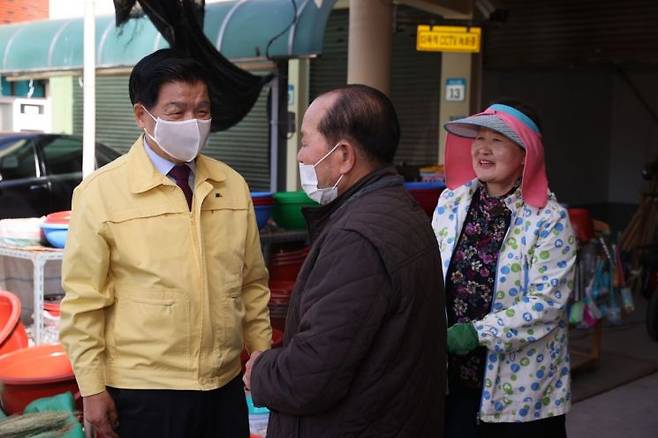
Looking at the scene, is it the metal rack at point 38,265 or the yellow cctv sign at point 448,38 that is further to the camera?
the yellow cctv sign at point 448,38

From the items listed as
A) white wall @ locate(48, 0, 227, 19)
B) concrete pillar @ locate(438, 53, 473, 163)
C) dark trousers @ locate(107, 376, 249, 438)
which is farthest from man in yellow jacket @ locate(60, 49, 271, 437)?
white wall @ locate(48, 0, 227, 19)

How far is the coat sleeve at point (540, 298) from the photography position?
249cm

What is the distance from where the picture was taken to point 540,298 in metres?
2.54

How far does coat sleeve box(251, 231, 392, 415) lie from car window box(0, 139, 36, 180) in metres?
7.31

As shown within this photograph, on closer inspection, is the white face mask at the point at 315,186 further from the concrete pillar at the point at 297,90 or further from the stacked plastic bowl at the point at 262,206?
the concrete pillar at the point at 297,90

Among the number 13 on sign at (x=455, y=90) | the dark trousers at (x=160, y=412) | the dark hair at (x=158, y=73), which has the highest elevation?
the number 13 on sign at (x=455, y=90)

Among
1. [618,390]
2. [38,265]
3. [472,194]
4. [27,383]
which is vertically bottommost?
[618,390]

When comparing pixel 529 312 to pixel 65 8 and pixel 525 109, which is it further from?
pixel 65 8

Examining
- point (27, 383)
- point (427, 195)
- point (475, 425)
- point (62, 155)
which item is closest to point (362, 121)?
point (475, 425)

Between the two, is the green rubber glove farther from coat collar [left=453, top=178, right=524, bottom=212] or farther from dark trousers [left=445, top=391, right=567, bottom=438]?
coat collar [left=453, top=178, right=524, bottom=212]

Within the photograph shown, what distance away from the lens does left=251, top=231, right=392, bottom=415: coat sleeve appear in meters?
1.67

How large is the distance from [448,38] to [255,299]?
20.7 feet

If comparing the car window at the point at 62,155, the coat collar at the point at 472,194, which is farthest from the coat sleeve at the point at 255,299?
the car window at the point at 62,155

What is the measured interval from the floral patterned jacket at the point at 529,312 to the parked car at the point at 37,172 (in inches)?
259
